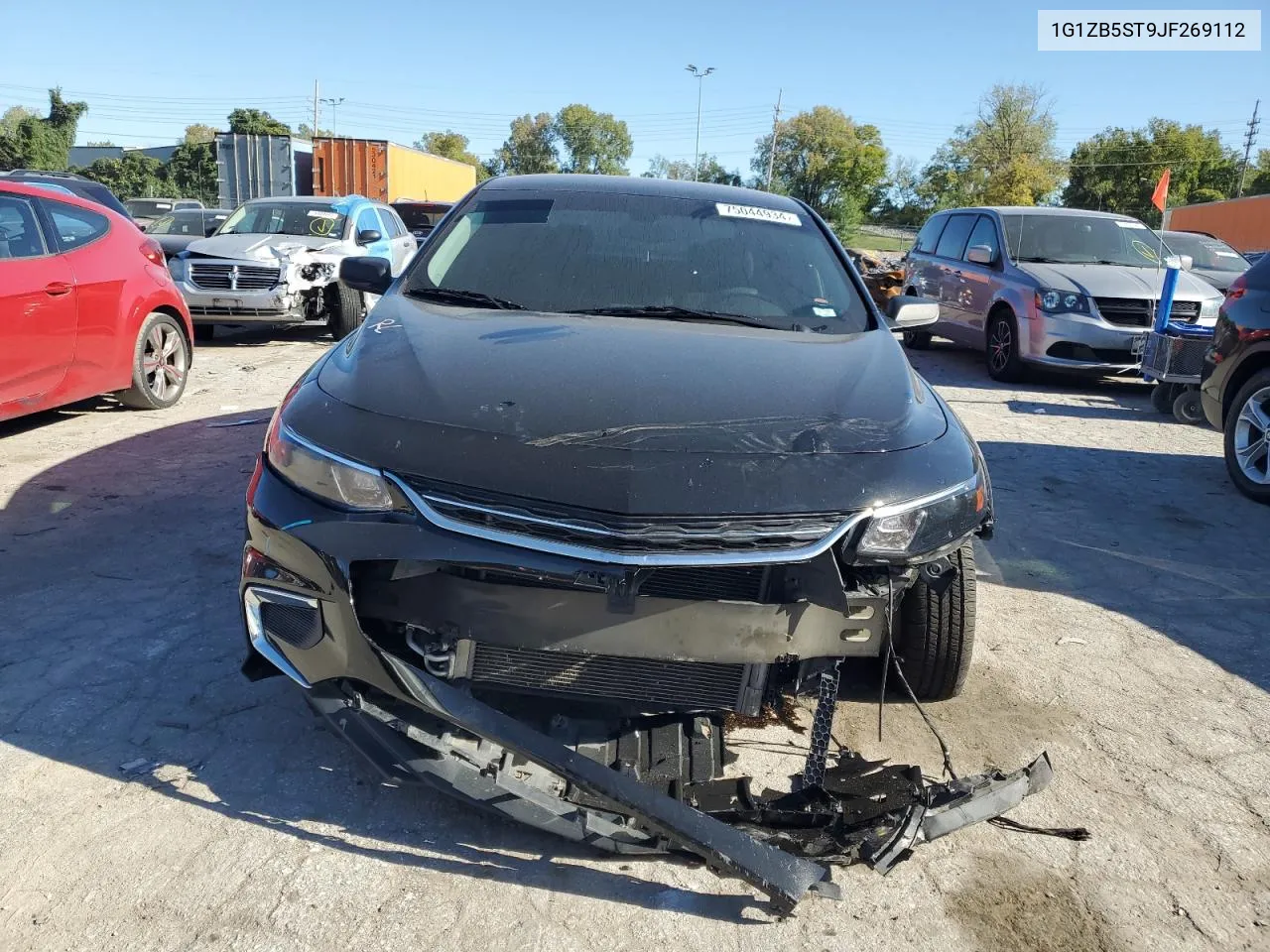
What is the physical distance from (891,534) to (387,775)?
1.32 meters

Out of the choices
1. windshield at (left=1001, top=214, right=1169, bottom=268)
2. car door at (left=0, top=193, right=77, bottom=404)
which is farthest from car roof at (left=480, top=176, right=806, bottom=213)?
windshield at (left=1001, top=214, right=1169, bottom=268)

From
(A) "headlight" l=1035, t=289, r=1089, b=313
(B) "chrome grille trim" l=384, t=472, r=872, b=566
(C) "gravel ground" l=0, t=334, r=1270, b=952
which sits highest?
(A) "headlight" l=1035, t=289, r=1089, b=313

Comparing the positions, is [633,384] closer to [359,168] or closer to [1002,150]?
[359,168]

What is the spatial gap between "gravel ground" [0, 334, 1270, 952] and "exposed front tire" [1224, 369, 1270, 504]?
1424 mm

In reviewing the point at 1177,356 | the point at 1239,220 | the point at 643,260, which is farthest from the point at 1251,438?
the point at 1239,220

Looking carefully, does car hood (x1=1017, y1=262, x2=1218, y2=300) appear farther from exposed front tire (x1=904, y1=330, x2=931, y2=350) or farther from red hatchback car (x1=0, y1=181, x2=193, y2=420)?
red hatchback car (x1=0, y1=181, x2=193, y2=420)

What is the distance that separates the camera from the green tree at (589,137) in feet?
321

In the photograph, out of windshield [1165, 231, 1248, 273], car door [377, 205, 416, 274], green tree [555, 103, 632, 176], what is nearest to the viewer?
windshield [1165, 231, 1248, 273]

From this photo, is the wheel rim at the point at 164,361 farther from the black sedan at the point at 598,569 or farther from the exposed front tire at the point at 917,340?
the exposed front tire at the point at 917,340

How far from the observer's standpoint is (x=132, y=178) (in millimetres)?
51688

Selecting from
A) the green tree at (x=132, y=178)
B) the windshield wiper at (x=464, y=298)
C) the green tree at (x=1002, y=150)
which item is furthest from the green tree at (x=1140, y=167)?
the windshield wiper at (x=464, y=298)

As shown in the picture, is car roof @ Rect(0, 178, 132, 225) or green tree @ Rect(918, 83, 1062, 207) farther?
green tree @ Rect(918, 83, 1062, 207)

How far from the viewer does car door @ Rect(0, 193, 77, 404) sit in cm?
539

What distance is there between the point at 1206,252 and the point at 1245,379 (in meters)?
7.15
